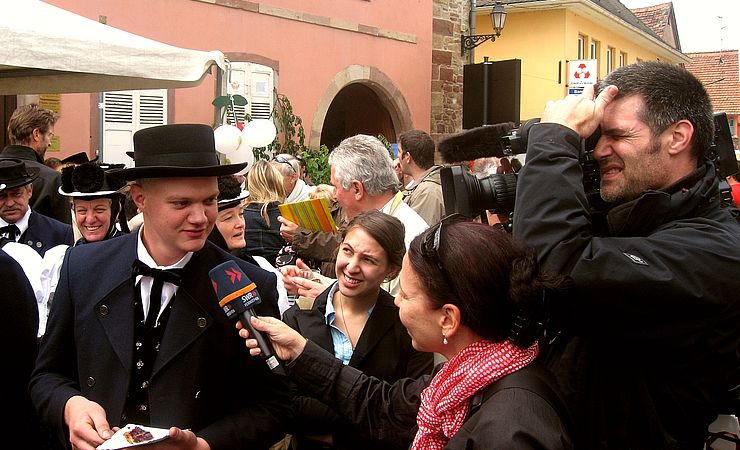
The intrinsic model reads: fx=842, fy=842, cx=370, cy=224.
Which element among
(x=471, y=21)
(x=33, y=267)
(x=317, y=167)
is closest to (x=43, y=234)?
(x=33, y=267)

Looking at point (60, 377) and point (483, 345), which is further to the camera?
point (60, 377)

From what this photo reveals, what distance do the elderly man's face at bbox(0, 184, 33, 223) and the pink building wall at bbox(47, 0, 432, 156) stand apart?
521cm

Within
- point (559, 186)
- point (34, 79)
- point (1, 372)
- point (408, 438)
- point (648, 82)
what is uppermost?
point (34, 79)

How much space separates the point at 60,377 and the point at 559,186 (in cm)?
179

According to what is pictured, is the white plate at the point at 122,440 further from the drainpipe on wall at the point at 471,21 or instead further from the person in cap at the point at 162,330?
the drainpipe on wall at the point at 471,21

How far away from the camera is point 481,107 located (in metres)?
16.6

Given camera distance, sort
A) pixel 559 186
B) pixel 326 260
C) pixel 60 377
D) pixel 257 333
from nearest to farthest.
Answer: pixel 559 186, pixel 257 333, pixel 60 377, pixel 326 260

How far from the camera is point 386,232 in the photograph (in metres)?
3.64

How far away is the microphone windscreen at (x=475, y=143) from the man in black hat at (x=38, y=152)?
483 centimetres

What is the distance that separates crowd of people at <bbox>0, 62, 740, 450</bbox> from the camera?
2127 millimetres

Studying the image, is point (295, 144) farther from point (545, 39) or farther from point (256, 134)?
point (545, 39)

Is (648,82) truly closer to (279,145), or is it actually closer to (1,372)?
(1,372)

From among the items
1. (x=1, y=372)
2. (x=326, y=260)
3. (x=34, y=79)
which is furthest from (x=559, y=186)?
(x=34, y=79)

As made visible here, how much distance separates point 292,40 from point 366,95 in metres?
3.89
